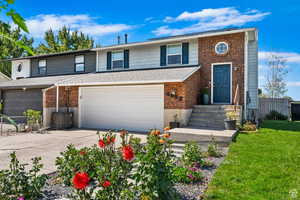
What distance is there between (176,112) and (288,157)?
5169 mm

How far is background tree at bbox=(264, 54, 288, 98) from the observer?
2394 cm

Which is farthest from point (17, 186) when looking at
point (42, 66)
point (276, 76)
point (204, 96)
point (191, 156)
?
point (276, 76)

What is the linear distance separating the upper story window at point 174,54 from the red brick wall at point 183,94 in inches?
78.4

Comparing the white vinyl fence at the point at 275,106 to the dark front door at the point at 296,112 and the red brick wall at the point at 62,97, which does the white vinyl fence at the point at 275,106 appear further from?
the red brick wall at the point at 62,97

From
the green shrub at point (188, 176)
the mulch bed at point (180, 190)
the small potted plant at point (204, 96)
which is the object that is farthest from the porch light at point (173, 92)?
the green shrub at point (188, 176)

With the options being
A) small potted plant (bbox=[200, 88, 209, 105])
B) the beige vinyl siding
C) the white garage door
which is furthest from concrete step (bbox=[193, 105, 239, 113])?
the beige vinyl siding

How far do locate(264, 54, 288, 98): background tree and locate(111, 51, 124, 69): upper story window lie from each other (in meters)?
18.4

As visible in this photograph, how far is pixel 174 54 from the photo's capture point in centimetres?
1286

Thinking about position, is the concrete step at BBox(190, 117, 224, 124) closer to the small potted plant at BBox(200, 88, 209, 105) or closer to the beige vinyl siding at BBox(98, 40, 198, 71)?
the small potted plant at BBox(200, 88, 209, 105)

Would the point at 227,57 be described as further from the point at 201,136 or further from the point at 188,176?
the point at 188,176

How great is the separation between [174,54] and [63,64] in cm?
950

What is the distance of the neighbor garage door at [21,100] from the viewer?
1420cm

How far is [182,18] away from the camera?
55.3 feet

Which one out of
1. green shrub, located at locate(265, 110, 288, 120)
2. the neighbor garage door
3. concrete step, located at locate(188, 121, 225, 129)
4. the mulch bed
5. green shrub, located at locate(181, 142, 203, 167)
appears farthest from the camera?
green shrub, located at locate(265, 110, 288, 120)
